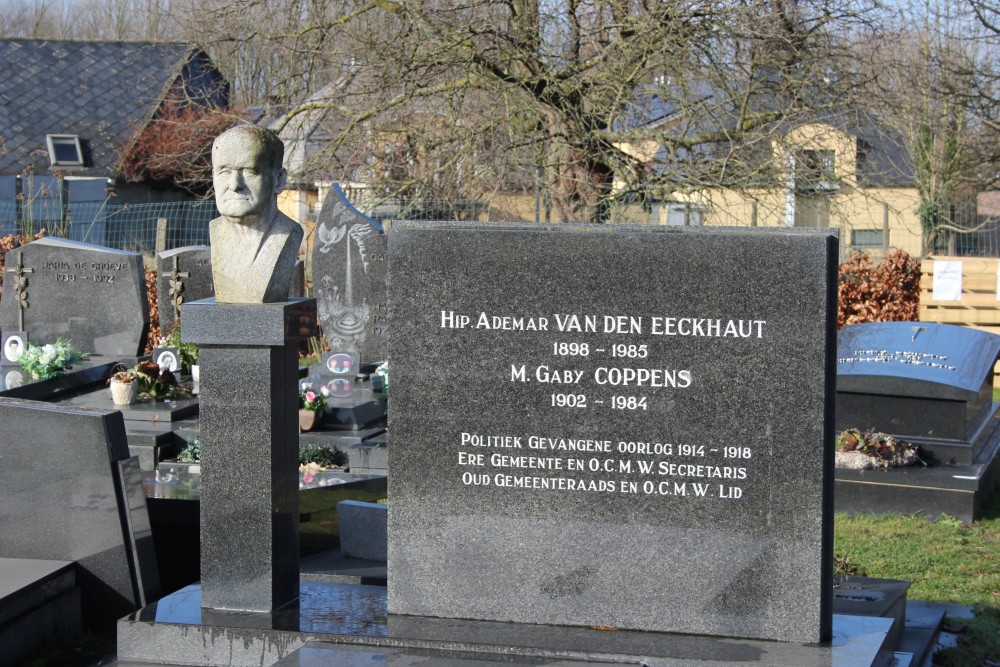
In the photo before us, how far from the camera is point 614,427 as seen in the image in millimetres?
4520

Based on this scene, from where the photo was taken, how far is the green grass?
18.8 feet

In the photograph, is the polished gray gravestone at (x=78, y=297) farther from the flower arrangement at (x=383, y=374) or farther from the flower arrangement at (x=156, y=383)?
the flower arrangement at (x=383, y=374)

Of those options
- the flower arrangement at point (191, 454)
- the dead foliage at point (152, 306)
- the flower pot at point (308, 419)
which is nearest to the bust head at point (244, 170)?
the flower arrangement at point (191, 454)

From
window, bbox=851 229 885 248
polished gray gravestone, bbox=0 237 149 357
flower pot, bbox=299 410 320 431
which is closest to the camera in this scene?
flower pot, bbox=299 410 320 431

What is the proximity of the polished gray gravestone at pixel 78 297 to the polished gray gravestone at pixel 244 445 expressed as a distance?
7619 mm

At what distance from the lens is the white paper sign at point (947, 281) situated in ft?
48.1

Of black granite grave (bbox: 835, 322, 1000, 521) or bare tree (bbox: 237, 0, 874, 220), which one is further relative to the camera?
bare tree (bbox: 237, 0, 874, 220)

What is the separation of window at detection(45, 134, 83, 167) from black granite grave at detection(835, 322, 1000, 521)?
1675 cm

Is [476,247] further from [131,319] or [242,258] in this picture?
[131,319]

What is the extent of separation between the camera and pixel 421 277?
184 inches

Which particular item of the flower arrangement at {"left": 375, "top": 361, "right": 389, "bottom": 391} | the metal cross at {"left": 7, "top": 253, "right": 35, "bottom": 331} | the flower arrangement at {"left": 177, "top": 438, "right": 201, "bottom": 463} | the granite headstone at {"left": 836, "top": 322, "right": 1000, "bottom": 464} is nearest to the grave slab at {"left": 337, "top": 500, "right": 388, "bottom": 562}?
the flower arrangement at {"left": 177, "top": 438, "right": 201, "bottom": 463}

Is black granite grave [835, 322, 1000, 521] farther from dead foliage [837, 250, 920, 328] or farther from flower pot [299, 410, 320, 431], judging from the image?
dead foliage [837, 250, 920, 328]

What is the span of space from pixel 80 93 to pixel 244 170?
2279 cm

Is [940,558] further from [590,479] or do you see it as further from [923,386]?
[590,479]
